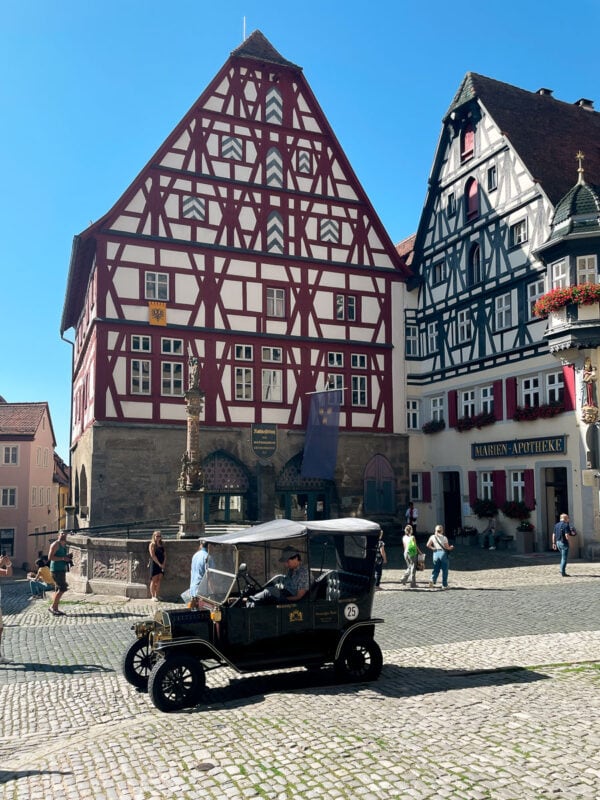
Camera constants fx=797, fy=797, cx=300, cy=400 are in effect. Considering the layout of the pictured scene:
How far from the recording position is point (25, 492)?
149 feet

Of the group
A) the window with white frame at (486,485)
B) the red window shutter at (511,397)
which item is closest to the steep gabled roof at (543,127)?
the red window shutter at (511,397)

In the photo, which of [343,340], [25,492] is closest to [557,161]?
[343,340]

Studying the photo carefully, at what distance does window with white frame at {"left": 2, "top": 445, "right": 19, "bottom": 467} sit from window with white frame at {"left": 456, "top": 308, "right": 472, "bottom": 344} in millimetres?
26950

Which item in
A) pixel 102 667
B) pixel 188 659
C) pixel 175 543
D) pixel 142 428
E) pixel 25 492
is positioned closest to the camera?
pixel 188 659

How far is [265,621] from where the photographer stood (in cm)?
920

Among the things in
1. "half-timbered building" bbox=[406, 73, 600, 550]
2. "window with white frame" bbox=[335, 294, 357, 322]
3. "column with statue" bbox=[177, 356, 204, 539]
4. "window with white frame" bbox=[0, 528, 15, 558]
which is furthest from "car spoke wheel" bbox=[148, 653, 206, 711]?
"window with white frame" bbox=[0, 528, 15, 558]

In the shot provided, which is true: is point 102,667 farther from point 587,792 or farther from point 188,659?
point 587,792

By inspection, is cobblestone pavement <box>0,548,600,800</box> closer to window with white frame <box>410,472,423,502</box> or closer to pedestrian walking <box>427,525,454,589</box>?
pedestrian walking <box>427,525,454,589</box>

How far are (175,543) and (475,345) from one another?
56.0 ft

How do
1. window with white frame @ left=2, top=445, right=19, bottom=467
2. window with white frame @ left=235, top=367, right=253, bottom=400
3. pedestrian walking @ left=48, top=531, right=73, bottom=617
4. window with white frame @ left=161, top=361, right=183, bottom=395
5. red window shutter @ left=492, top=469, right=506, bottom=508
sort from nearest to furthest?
pedestrian walking @ left=48, top=531, right=73, bottom=617, red window shutter @ left=492, top=469, right=506, bottom=508, window with white frame @ left=161, top=361, right=183, bottom=395, window with white frame @ left=235, top=367, right=253, bottom=400, window with white frame @ left=2, top=445, right=19, bottom=467

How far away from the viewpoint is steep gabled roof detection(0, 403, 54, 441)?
45.3m

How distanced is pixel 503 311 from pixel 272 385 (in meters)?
9.00

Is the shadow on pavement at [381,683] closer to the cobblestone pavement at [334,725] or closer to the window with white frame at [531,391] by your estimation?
the cobblestone pavement at [334,725]

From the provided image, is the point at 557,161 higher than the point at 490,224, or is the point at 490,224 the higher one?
the point at 557,161
